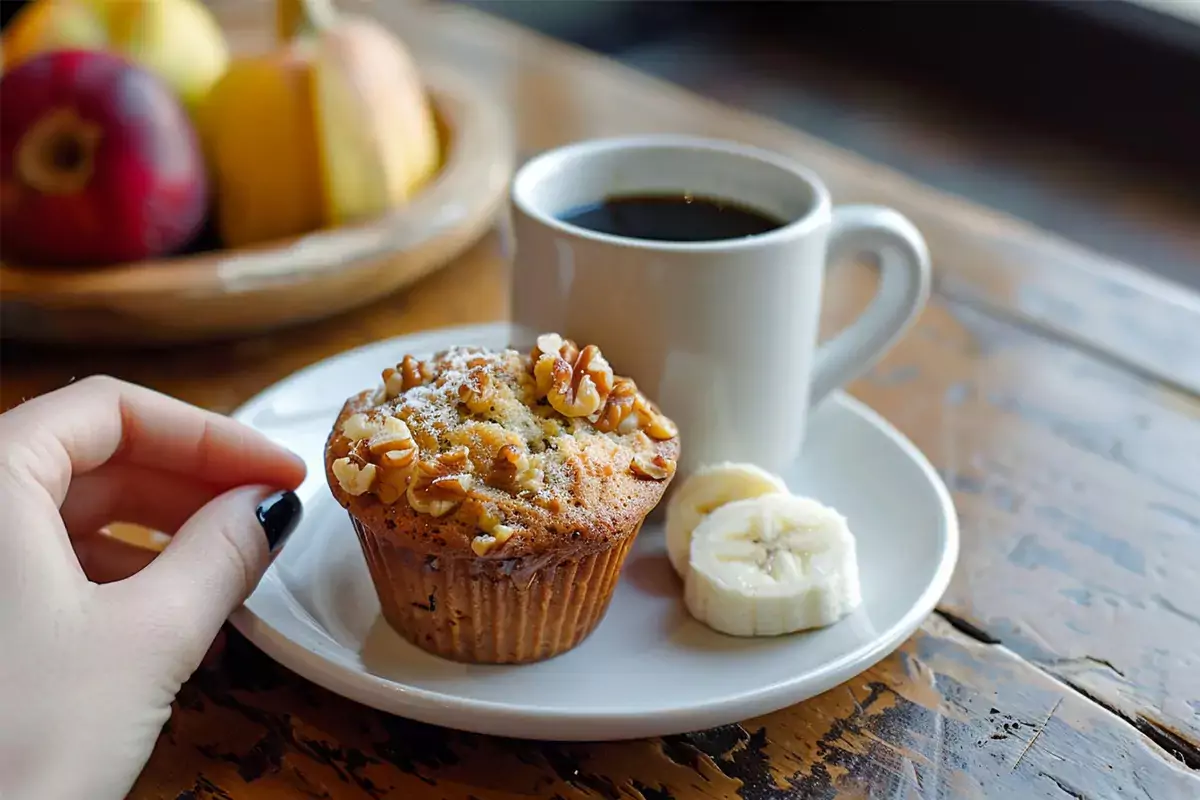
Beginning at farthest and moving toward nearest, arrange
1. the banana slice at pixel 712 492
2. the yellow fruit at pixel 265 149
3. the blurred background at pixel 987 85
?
the blurred background at pixel 987 85, the yellow fruit at pixel 265 149, the banana slice at pixel 712 492

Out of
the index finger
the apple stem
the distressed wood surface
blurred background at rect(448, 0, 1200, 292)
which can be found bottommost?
blurred background at rect(448, 0, 1200, 292)

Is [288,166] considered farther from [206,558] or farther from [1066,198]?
[1066,198]

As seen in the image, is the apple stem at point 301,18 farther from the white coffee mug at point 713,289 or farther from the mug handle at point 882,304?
the mug handle at point 882,304

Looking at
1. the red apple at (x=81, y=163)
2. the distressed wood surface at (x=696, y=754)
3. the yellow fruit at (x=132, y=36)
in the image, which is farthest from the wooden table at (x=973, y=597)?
the yellow fruit at (x=132, y=36)

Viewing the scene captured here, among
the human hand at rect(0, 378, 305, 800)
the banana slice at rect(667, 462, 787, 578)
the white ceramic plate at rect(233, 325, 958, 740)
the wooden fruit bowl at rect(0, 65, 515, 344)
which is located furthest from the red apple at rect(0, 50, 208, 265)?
the banana slice at rect(667, 462, 787, 578)

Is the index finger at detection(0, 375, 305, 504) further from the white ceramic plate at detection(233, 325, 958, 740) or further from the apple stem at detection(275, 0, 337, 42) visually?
the apple stem at detection(275, 0, 337, 42)

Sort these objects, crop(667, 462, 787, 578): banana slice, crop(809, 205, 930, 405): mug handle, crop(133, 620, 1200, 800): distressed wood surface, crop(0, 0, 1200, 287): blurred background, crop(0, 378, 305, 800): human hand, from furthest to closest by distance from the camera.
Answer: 1. crop(0, 0, 1200, 287): blurred background
2. crop(809, 205, 930, 405): mug handle
3. crop(667, 462, 787, 578): banana slice
4. crop(133, 620, 1200, 800): distressed wood surface
5. crop(0, 378, 305, 800): human hand

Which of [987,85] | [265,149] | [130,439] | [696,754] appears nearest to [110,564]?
[130,439]
